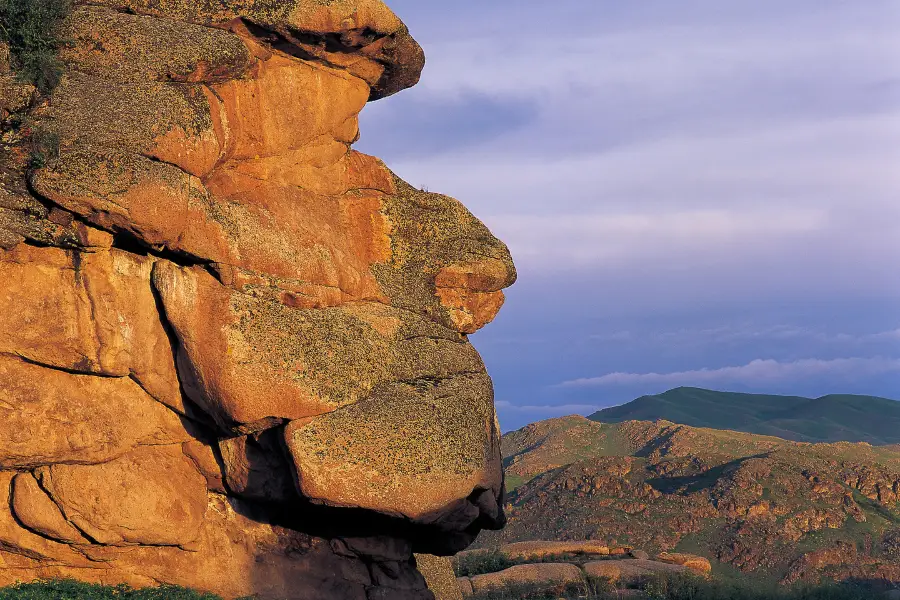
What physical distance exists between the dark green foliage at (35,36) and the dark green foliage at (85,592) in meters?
11.1

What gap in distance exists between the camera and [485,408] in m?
22.2

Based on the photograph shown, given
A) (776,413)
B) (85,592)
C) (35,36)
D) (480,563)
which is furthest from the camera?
(776,413)

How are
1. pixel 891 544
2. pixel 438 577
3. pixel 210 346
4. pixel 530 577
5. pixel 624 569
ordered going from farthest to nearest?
pixel 891 544 < pixel 624 569 < pixel 530 577 < pixel 438 577 < pixel 210 346

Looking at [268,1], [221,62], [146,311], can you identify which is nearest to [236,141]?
[221,62]

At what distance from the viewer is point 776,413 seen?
131375 mm

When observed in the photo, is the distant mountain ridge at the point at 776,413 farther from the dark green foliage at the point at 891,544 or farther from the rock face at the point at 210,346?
the rock face at the point at 210,346

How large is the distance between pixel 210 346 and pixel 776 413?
126 meters

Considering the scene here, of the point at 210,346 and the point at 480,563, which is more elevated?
the point at 210,346

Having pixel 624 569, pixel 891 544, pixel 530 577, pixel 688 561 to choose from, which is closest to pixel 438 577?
pixel 530 577

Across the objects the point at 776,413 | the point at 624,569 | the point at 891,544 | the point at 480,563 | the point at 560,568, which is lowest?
the point at 480,563

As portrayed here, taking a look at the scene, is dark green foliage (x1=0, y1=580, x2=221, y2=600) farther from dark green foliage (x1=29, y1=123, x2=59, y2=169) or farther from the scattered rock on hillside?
the scattered rock on hillside

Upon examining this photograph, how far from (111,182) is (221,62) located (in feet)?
15.3

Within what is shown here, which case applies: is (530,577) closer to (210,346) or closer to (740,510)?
(210,346)

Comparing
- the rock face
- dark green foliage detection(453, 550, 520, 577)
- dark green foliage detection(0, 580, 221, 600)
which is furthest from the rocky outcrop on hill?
dark green foliage detection(0, 580, 221, 600)
